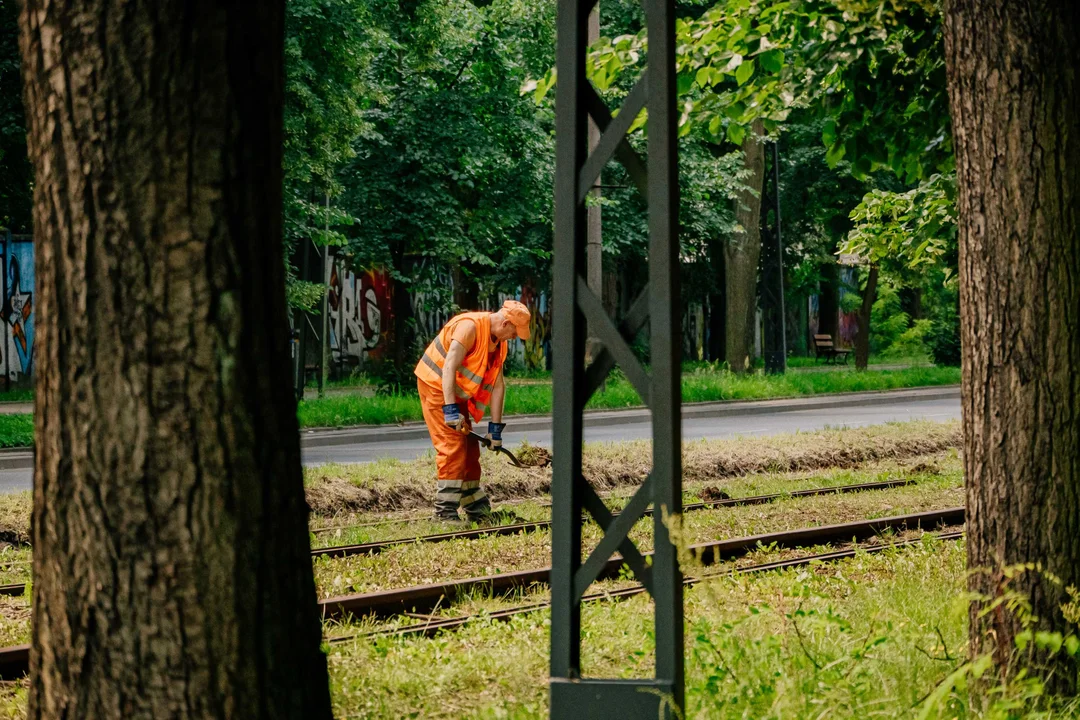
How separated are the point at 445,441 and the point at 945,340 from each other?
29.7 metres

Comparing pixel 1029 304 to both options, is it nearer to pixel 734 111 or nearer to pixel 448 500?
pixel 734 111

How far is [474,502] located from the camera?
32.0 feet

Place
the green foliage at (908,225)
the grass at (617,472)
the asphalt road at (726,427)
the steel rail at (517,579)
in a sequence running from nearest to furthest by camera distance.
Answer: the steel rail at (517,579), the green foliage at (908,225), the grass at (617,472), the asphalt road at (726,427)

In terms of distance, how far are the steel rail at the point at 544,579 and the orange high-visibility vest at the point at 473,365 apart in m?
1.93

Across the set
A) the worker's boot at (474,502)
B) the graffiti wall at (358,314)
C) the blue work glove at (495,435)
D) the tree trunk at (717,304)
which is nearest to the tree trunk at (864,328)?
the tree trunk at (717,304)

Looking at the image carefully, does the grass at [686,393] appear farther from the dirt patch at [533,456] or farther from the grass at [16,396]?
the dirt patch at [533,456]

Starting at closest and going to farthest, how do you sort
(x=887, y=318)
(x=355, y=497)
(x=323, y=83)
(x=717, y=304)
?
(x=355, y=497) < (x=323, y=83) < (x=717, y=304) < (x=887, y=318)

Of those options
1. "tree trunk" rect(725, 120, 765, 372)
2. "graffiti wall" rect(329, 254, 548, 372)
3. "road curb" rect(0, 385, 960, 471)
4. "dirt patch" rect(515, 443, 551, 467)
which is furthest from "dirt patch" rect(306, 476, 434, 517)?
"graffiti wall" rect(329, 254, 548, 372)

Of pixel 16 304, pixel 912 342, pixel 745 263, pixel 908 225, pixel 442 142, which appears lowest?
pixel 912 342

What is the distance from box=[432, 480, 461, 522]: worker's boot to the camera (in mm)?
9641

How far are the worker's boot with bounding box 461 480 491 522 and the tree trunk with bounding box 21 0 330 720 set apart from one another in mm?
6670

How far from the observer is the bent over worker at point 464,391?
9.20m

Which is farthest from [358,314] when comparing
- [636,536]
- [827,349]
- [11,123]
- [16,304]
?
[636,536]

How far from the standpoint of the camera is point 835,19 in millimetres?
7895
